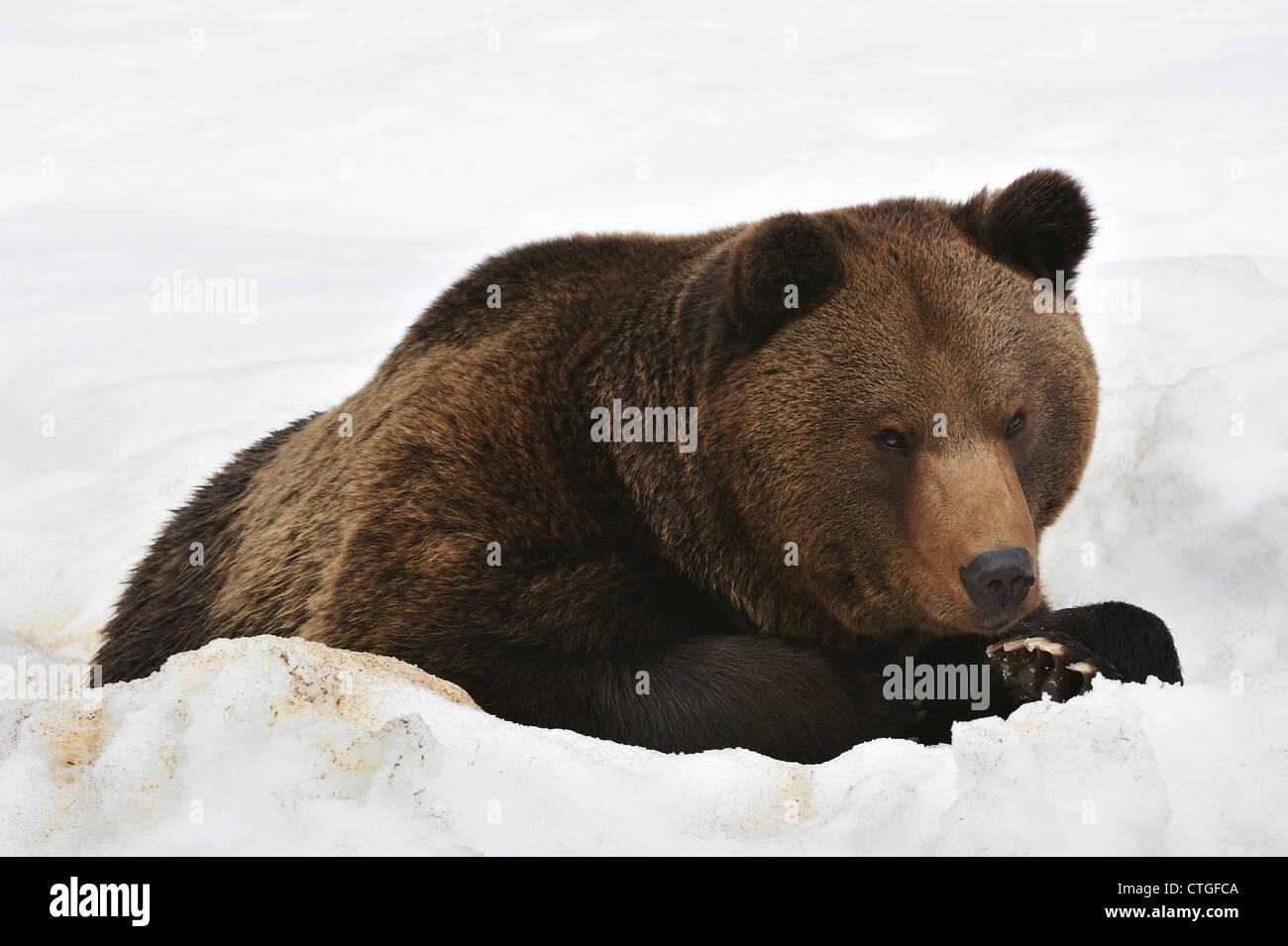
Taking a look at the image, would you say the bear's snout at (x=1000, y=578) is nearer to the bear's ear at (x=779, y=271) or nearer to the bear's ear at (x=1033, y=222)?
the bear's ear at (x=779, y=271)

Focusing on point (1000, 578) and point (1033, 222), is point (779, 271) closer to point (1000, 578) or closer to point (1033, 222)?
point (1033, 222)

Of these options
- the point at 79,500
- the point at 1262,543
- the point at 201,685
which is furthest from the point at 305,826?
the point at 79,500

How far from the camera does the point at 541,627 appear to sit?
209 inches

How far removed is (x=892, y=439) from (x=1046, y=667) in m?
1.05

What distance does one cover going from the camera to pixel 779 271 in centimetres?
529

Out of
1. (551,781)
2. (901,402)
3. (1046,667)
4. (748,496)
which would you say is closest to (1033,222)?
(901,402)

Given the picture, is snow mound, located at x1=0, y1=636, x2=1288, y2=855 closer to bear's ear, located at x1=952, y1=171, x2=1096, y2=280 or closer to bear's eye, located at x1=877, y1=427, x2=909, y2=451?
bear's eye, located at x1=877, y1=427, x2=909, y2=451

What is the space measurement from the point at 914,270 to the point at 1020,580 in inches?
49.7

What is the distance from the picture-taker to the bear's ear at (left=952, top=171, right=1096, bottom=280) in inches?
222

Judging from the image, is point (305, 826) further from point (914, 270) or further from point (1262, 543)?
point (1262, 543)

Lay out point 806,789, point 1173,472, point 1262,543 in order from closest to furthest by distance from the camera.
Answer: point 806,789, point 1262,543, point 1173,472

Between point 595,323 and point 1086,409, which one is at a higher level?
point 595,323

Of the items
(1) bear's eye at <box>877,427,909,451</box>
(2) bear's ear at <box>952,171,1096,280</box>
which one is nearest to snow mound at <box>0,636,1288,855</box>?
(1) bear's eye at <box>877,427,909,451</box>

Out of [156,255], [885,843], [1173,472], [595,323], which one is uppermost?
[156,255]
